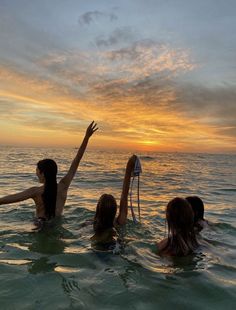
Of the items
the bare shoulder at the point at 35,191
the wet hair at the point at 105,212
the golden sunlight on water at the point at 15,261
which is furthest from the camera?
the bare shoulder at the point at 35,191

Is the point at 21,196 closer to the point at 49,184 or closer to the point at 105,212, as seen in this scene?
the point at 49,184

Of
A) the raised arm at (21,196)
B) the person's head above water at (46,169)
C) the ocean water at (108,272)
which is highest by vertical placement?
the person's head above water at (46,169)

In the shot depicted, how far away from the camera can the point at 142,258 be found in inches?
213

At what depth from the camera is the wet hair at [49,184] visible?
593 cm

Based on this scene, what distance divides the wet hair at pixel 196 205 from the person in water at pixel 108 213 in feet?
5.65

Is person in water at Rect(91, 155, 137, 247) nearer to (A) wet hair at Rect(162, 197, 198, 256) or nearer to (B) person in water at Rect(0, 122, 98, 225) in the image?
(A) wet hair at Rect(162, 197, 198, 256)

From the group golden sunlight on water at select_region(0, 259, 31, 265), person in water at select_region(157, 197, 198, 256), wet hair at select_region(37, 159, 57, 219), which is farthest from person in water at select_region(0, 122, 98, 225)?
person in water at select_region(157, 197, 198, 256)

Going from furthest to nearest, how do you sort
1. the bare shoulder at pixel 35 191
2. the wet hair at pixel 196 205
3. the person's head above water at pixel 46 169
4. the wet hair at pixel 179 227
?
the wet hair at pixel 196 205
the bare shoulder at pixel 35 191
the person's head above water at pixel 46 169
the wet hair at pixel 179 227

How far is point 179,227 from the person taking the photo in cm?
486

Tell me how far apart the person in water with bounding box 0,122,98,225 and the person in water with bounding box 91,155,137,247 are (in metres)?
1.05

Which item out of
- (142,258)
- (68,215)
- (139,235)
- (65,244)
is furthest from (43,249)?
(68,215)

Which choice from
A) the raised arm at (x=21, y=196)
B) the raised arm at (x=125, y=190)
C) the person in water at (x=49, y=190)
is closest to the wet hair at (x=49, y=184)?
the person in water at (x=49, y=190)

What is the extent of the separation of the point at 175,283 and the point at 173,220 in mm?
839

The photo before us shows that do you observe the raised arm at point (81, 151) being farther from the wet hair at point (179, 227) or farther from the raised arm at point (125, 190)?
the wet hair at point (179, 227)
